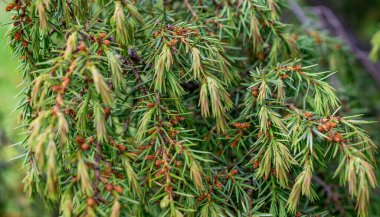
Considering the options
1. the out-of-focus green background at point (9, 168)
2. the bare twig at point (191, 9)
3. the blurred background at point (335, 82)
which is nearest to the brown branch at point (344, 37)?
the blurred background at point (335, 82)

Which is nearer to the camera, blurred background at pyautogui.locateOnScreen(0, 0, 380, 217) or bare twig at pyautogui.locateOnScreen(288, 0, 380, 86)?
blurred background at pyautogui.locateOnScreen(0, 0, 380, 217)

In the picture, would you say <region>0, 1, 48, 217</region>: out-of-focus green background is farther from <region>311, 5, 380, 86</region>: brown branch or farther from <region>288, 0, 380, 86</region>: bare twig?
<region>311, 5, 380, 86</region>: brown branch

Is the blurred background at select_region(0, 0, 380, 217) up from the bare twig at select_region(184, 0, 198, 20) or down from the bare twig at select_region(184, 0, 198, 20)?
down

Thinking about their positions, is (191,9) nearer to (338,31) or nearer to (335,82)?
(335,82)

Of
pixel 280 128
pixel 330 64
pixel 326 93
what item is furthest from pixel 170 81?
pixel 330 64

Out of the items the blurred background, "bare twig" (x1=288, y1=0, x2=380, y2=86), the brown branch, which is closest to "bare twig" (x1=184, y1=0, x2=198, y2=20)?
the blurred background

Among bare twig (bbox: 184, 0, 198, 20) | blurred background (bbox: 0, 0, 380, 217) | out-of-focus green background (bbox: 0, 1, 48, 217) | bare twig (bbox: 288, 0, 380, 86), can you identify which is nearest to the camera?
bare twig (bbox: 184, 0, 198, 20)

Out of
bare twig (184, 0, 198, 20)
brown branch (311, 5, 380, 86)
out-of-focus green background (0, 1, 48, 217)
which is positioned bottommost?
out-of-focus green background (0, 1, 48, 217)

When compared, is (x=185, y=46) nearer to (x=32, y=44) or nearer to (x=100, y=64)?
(x=100, y=64)

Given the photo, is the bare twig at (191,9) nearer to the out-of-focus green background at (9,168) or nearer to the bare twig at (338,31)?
the bare twig at (338,31)
